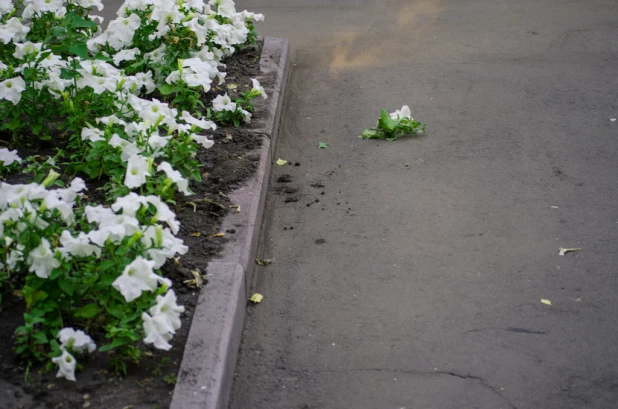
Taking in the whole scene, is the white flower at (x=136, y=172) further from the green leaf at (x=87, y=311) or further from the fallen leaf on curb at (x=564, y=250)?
the fallen leaf on curb at (x=564, y=250)

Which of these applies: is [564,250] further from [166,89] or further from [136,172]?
[166,89]

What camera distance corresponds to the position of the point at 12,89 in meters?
4.58

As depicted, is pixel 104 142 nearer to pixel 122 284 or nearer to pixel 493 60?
pixel 122 284

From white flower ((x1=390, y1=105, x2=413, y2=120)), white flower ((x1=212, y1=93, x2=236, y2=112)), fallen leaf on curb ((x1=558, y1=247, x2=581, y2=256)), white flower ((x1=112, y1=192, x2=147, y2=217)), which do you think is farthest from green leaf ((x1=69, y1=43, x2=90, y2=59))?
fallen leaf on curb ((x1=558, y1=247, x2=581, y2=256))

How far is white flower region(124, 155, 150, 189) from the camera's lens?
3.72 meters

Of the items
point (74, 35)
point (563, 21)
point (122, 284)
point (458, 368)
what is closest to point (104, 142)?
point (74, 35)

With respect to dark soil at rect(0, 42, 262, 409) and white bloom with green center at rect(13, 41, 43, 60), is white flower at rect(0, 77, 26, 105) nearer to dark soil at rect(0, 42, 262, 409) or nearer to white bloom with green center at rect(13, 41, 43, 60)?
white bloom with green center at rect(13, 41, 43, 60)

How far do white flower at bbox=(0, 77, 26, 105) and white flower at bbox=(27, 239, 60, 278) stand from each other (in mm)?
1739

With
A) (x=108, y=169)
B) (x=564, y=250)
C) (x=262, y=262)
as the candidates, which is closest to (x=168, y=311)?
(x=262, y=262)

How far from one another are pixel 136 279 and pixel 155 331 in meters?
0.24

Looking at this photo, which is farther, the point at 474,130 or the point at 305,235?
the point at 474,130

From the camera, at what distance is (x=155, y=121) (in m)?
4.52

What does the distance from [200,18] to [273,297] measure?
3.04 metres

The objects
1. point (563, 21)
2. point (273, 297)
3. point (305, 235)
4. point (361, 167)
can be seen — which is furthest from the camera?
point (563, 21)
